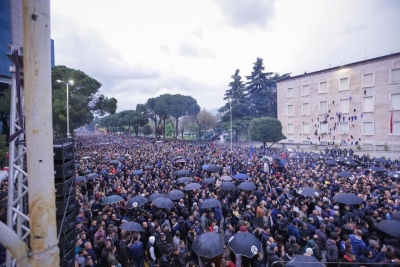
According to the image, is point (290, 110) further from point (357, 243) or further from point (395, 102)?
point (357, 243)

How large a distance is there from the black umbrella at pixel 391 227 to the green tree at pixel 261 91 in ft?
163

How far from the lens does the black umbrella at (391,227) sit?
6.76 meters

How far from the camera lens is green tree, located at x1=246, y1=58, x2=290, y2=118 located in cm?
5566

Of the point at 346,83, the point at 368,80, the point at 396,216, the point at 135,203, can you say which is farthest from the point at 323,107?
the point at 135,203

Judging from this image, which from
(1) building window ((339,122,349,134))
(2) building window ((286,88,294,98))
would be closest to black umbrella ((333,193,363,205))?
(1) building window ((339,122,349,134))

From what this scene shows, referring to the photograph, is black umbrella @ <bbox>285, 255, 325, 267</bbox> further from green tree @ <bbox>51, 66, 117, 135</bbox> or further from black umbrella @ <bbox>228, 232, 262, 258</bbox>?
green tree @ <bbox>51, 66, 117, 135</bbox>

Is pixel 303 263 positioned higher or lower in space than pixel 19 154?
lower

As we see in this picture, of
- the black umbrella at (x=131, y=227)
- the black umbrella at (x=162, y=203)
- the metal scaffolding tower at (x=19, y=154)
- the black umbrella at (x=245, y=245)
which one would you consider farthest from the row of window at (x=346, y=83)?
the metal scaffolding tower at (x=19, y=154)

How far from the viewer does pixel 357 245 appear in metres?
6.76

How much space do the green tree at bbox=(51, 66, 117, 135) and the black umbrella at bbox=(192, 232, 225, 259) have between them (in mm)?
28329

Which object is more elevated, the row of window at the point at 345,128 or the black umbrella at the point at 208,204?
the row of window at the point at 345,128

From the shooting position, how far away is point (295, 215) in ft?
29.7

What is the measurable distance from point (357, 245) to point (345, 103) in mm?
39482

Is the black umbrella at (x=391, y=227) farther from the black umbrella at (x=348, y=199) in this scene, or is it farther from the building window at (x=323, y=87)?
the building window at (x=323, y=87)
